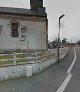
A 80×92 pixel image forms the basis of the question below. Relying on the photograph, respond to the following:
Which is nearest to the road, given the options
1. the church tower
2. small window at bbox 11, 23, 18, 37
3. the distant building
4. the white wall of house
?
the white wall of house

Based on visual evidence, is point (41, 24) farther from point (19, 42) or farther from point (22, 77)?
Result: point (22, 77)

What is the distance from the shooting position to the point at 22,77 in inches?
643

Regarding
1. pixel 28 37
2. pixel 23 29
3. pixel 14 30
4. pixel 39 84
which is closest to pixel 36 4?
pixel 23 29

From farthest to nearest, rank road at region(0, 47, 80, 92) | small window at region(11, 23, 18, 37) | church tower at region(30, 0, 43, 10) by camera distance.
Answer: church tower at region(30, 0, 43, 10)
small window at region(11, 23, 18, 37)
road at region(0, 47, 80, 92)

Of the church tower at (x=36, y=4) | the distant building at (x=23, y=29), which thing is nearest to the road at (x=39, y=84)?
the distant building at (x=23, y=29)

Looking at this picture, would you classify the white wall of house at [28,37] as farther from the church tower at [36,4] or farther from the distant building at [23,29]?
the church tower at [36,4]

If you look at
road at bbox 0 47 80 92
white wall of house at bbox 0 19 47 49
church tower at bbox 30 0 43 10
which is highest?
church tower at bbox 30 0 43 10

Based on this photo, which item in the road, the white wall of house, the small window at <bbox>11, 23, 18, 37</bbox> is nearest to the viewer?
the road

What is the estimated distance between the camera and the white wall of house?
33.2m

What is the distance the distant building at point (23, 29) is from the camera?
109ft

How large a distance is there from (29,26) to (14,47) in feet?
11.8

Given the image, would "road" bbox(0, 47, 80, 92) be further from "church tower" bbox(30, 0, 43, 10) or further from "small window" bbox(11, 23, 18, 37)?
"church tower" bbox(30, 0, 43, 10)

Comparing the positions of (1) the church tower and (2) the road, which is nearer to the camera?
(2) the road

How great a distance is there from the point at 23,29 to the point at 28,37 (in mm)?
1325
